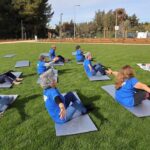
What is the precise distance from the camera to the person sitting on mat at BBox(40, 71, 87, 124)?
18.6ft

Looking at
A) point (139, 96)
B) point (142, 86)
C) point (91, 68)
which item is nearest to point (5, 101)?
point (139, 96)

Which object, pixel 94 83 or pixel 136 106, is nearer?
pixel 136 106

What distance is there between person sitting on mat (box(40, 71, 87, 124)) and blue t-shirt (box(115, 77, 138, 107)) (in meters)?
1.24

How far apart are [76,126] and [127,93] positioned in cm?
192

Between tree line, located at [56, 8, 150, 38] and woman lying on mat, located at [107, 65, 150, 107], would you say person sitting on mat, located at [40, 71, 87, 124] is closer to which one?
woman lying on mat, located at [107, 65, 150, 107]

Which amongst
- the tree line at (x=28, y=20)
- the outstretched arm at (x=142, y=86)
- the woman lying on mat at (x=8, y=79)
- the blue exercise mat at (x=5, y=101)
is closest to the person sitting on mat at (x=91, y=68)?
the woman lying on mat at (x=8, y=79)

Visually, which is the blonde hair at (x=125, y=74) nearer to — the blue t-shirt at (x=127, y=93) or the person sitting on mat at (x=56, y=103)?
the blue t-shirt at (x=127, y=93)

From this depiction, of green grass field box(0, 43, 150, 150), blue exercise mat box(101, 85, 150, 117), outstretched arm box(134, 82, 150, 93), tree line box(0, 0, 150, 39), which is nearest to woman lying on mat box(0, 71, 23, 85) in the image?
green grass field box(0, 43, 150, 150)

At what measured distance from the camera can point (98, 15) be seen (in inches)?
3332

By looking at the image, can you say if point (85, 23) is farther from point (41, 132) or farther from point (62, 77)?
point (41, 132)

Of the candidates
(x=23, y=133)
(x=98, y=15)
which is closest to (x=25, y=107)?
(x=23, y=133)

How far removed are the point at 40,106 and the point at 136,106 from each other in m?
2.57

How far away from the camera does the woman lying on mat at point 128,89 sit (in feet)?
22.4

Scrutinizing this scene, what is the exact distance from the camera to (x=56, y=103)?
18.8 feet
